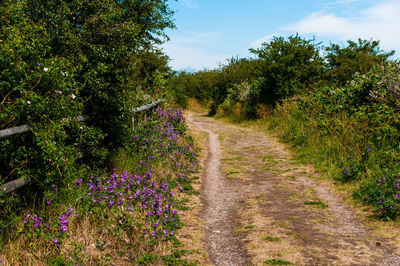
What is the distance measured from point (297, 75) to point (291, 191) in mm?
12132

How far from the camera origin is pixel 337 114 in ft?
34.4

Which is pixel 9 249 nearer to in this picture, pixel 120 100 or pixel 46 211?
pixel 46 211

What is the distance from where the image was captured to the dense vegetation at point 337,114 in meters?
6.84

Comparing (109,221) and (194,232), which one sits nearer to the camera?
(109,221)

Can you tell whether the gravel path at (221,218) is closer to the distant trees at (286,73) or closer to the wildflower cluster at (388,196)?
the wildflower cluster at (388,196)

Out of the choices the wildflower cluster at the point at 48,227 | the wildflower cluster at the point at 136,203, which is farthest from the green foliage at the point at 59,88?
the wildflower cluster at the point at 136,203

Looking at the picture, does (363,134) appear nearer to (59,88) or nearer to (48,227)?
(59,88)

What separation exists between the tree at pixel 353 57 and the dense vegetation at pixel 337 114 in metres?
1.09

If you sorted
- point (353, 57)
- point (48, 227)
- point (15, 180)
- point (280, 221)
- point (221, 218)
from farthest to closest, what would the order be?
point (353, 57) → point (221, 218) → point (280, 221) → point (15, 180) → point (48, 227)

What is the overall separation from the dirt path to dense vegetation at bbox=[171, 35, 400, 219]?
2.34ft

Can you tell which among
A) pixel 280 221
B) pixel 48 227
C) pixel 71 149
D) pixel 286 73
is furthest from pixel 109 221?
pixel 286 73

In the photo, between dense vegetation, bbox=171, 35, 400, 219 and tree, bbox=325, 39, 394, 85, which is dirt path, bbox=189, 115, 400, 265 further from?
tree, bbox=325, 39, 394, 85

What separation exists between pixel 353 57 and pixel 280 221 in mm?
27444

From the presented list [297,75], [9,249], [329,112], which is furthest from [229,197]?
[297,75]
